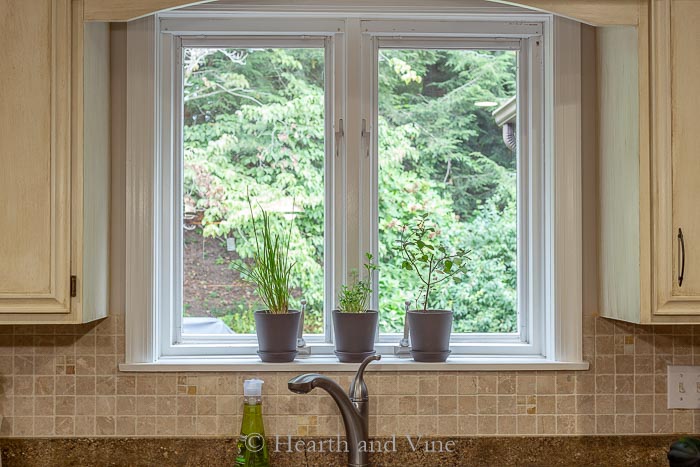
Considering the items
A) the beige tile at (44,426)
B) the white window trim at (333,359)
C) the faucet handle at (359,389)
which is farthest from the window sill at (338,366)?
the beige tile at (44,426)

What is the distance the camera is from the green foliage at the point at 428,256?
2.03m

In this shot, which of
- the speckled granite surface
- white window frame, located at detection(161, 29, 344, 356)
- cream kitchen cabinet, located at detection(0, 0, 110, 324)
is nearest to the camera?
cream kitchen cabinet, located at detection(0, 0, 110, 324)

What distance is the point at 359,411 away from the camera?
1.84m

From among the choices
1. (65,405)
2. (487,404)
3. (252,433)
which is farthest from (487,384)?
(65,405)

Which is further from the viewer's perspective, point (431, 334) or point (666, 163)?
point (431, 334)

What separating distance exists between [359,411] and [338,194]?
61cm

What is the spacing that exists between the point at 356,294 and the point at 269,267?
0.25 m

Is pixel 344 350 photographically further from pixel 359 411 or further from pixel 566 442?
pixel 566 442

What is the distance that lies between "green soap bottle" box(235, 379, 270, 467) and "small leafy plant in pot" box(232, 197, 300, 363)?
124 millimetres

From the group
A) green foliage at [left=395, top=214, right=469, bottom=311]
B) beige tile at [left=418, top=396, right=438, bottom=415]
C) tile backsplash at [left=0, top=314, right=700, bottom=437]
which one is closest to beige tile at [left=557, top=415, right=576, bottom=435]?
tile backsplash at [left=0, top=314, right=700, bottom=437]

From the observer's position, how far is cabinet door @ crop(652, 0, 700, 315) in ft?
5.56

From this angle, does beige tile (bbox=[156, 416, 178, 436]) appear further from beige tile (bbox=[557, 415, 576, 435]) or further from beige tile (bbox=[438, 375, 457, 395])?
beige tile (bbox=[557, 415, 576, 435])

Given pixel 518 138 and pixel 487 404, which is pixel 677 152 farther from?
pixel 487 404

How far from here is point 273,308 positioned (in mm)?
1982
